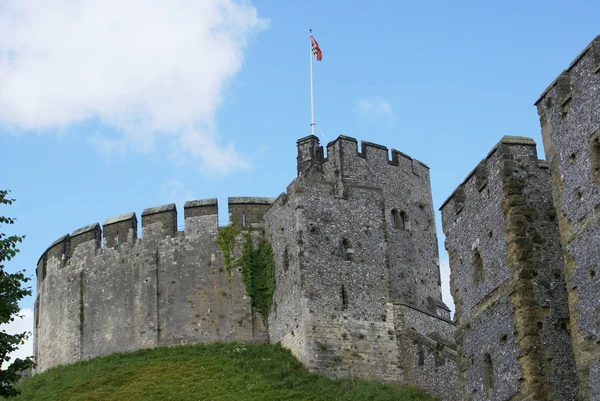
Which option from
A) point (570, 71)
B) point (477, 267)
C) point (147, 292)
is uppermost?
point (147, 292)

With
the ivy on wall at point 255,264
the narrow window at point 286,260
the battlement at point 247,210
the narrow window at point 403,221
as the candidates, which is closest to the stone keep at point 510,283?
the narrow window at point 286,260

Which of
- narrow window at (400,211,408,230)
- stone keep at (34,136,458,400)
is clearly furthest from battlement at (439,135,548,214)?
narrow window at (400,211,408,230)

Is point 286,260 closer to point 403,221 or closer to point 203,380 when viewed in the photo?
point 403,221

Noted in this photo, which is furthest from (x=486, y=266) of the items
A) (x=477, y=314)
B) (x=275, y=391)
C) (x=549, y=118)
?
(x=275, y=391)

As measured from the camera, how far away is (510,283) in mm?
26344

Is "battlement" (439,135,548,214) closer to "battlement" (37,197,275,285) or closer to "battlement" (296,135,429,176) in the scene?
"battlement" (296,135,429,176)

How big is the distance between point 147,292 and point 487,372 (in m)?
20.7

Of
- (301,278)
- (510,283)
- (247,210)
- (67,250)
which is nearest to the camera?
(510,283)

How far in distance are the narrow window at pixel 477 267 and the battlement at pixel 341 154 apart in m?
16.6

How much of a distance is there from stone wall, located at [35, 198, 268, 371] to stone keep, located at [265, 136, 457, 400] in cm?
220

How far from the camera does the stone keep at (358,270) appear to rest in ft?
134

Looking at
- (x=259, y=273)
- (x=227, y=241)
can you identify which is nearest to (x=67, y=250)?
(x=227, y=241)

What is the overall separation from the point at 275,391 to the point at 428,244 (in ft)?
36.3

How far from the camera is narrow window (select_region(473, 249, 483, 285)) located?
92.1ft
